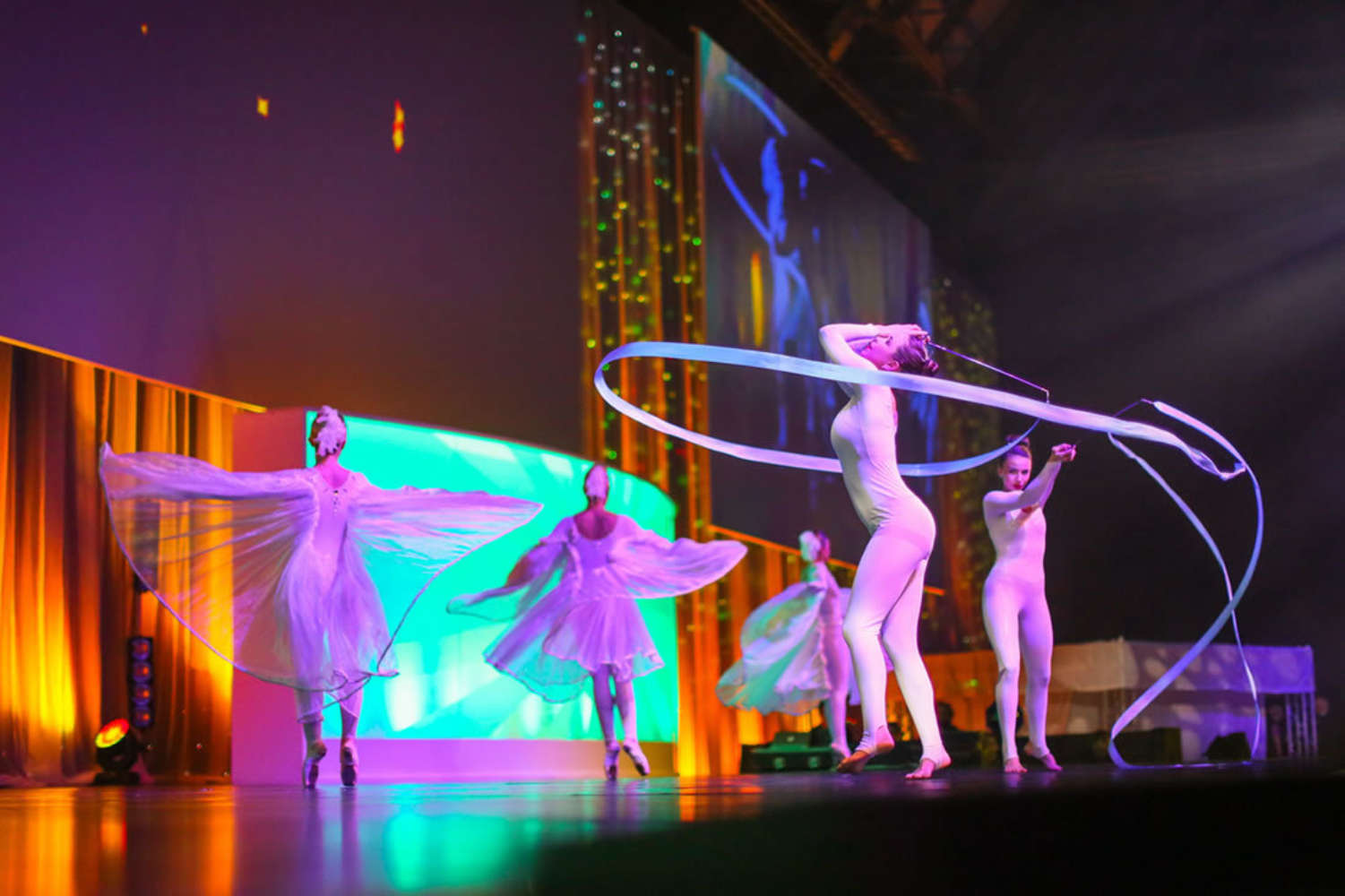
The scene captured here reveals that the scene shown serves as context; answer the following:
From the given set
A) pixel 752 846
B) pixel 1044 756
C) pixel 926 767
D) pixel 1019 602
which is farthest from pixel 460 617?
pixel 752 846

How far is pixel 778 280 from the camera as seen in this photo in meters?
15.0

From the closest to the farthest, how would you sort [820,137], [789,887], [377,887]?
[377,887] < [789,887] < [820,137]

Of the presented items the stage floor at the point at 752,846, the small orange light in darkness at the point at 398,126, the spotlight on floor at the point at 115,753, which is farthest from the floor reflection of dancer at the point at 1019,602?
the small orange light in darkness at the point at 398,126

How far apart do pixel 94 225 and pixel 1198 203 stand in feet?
35.9

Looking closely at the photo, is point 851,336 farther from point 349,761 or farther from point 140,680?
point 140,680

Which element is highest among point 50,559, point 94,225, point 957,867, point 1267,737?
point 94,225

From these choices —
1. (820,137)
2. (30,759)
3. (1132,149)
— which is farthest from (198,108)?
(1132,149)

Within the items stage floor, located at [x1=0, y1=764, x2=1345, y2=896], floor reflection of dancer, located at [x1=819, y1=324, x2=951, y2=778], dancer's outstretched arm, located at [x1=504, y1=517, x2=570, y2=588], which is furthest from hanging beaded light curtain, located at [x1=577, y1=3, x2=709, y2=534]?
stage floor, located at [x1=0, y1=764, x2=1345, y2=896]

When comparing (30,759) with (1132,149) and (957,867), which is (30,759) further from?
(1132,149)

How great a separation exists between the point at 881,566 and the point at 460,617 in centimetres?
573

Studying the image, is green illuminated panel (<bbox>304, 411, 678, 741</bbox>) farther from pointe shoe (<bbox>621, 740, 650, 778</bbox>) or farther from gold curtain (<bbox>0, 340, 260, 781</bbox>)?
pointe shoe (<bbox>621, 740, 650, 778</bbox>)

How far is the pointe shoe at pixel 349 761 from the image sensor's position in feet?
23.1

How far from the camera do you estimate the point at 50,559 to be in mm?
9492

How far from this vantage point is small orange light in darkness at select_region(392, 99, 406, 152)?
12297 mm
